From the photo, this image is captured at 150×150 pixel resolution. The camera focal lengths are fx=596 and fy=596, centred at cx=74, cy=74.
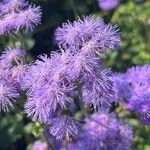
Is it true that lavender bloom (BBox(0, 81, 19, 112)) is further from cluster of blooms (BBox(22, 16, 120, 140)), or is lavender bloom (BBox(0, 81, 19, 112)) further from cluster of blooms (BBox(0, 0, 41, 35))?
cluster of blooms (BBox(0, 0, 41, 35))

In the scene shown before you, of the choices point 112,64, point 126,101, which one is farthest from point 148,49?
point 126,101

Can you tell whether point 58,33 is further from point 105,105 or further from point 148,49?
point 148,49

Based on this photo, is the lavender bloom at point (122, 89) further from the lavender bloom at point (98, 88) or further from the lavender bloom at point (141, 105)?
the lavender bloom at point (98, 88)

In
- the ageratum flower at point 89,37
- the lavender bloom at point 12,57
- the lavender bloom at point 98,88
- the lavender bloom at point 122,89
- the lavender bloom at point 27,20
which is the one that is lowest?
the lavender bloom at point 122,89

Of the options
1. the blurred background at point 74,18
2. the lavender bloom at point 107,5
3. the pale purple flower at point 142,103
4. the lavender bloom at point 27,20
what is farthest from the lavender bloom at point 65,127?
the lavender bloom at point 107,5

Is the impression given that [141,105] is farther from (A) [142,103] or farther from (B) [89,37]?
(B) [89,37]

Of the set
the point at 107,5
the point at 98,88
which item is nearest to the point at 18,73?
the point at 98,88

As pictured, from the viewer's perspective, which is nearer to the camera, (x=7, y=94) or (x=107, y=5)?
(x=7, y=94)
